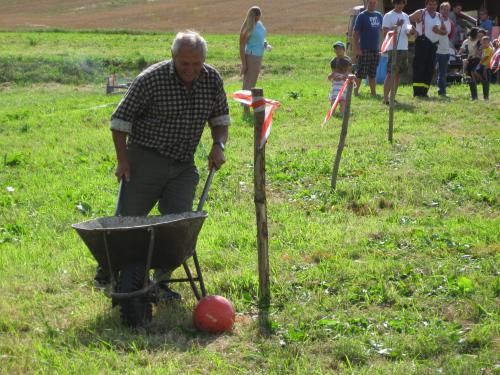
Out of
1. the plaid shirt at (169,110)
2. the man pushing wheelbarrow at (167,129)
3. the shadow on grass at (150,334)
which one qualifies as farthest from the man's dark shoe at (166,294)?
the plaid shirt at (169,110)

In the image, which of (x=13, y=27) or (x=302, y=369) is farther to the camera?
(x=13, y=27)

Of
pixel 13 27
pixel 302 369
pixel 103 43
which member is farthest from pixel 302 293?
pixel 13 27

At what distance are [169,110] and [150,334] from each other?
57.6 inches

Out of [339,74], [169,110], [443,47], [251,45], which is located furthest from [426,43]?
[169,110]

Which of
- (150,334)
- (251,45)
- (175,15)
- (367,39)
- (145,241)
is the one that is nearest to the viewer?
(145,241)

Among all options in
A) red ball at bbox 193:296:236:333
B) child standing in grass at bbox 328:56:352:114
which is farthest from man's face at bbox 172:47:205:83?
child standing in grass at bbox 328:56:352:114

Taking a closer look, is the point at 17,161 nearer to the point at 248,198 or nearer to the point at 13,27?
the point at 248,198

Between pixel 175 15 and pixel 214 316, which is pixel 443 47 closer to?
pixel 214 316

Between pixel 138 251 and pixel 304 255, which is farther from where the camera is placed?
pixel 304 255

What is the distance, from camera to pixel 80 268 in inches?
254

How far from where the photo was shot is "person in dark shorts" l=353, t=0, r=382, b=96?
14.9 metres

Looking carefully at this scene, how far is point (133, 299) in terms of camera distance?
5.14 m

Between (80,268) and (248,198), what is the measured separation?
2.64 metres

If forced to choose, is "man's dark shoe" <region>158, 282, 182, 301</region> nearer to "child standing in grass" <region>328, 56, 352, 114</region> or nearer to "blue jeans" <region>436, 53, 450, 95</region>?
"child standing in grass" <region>328, 56, 352, 114</region>
